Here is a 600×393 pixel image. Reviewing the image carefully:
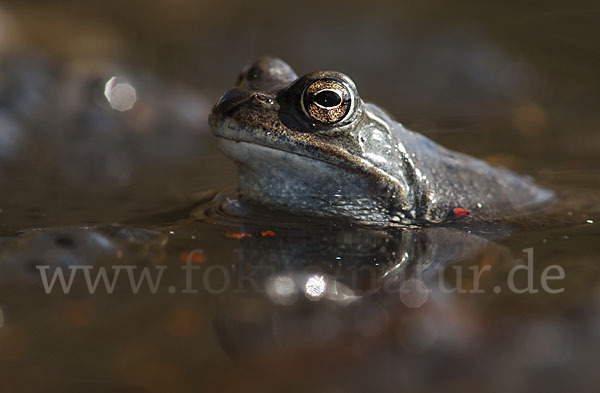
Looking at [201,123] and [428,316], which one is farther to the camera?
[201,123]

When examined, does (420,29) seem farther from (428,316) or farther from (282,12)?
(428,316)

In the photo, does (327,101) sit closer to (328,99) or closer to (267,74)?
(328,99)

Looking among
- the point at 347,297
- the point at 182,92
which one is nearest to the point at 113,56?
the point at 182,92

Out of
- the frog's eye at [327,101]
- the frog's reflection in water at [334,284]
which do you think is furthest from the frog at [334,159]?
the frog's reflection in water at [334,284]

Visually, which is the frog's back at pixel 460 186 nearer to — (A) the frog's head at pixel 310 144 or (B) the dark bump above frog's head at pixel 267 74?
(A) the frog's head at pixel 310 144

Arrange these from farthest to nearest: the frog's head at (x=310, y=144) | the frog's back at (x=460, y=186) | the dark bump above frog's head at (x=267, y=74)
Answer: the frog's back at (x=460, y=186) → the dark bump above frog's head at (x=267, y=74) → the frog's head at (x=310, y=144)

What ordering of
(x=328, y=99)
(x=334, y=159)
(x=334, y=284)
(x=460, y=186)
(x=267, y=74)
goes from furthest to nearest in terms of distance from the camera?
(x=460, y=186) < (x=267, y=74) < (x=334, y=159) < (x=328, y=99) < (x=334, y=284)

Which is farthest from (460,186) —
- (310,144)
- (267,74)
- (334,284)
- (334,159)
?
(334,284)
